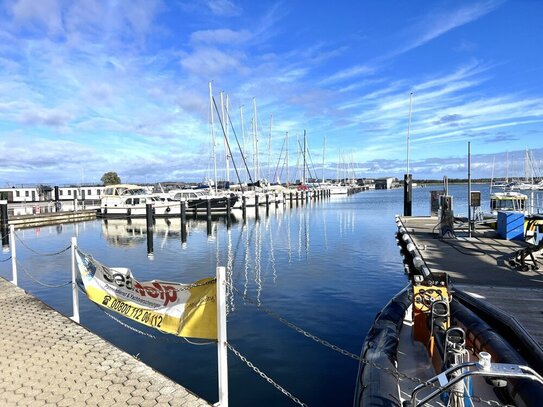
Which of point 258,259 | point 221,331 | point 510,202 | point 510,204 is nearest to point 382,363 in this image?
point 221,331

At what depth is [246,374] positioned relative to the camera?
26.6ft

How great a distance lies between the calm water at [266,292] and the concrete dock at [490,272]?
2.03 metres

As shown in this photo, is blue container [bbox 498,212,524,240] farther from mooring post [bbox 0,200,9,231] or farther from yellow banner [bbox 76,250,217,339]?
mooring post [bbox 0,200,9,231]

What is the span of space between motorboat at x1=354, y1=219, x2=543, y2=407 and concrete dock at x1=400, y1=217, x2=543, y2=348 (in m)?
0.42

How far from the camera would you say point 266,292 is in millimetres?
14531

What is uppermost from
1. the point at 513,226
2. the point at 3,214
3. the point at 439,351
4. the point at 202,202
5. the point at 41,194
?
the point at 41,194

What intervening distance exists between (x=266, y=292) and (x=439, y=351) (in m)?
8.33

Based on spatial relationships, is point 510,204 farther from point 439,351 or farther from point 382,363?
point 382,363

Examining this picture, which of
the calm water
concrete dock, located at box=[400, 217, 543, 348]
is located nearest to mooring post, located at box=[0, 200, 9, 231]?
the calm water

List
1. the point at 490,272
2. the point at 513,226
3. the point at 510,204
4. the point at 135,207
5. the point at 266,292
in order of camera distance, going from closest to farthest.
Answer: the point at 490,272, the point at 266,292, the point at 513,226, the point at 510,204, the point at 135,207

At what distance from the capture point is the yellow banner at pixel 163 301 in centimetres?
508

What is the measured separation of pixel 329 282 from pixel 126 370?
11.1 meters

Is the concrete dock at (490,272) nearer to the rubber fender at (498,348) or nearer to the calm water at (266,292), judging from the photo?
the rubber fender at (498,348)

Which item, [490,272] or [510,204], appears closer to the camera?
[490,272]
